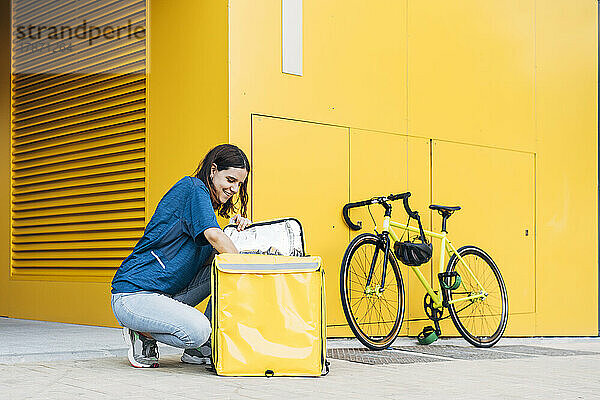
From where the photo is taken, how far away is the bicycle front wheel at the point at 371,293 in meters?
5.41

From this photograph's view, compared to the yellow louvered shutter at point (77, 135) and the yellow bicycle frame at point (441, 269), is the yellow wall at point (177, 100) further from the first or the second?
the yellow bicycle frame at point (441, 269)

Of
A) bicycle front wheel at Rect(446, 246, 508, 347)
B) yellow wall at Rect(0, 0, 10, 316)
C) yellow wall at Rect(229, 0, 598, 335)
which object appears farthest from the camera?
yellow wall at Rect(0, 0, 10, 316)

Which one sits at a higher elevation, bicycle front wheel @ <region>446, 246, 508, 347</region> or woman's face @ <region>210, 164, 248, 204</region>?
woman's face @ <region>210, 164, 248, 204</region>

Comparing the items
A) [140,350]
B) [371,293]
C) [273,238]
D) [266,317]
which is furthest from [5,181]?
[266,317]

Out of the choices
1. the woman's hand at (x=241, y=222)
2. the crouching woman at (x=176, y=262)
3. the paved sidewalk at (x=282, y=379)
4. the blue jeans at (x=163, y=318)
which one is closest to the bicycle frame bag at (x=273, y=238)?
the woman's hand at (x=241, y=222)

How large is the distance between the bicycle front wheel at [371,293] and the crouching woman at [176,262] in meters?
1.36

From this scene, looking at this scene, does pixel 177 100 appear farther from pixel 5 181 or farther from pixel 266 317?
pixel 5 181

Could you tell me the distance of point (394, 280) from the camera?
6.31 meters

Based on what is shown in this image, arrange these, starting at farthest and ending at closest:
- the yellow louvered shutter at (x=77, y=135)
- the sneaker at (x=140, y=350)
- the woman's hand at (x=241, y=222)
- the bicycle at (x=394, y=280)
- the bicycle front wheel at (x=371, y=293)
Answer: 1. the yellow louvered shutter at (x=77, y=135)
2. the bicycle at (x=394, y=280)
3. the bicycle front wheel at (x=371, y=293)
4. the woman's hand at (x=241, y=222)
5. the sneaker at (x=140, y=350)

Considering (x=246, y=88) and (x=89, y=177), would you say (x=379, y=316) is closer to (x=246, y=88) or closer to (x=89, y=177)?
(x=246, y=88)

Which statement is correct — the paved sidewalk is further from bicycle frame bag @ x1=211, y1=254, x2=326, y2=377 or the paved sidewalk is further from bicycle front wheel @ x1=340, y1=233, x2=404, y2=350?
bicycle front wheel @ x1=340, y1=233, x2=404, y2=350

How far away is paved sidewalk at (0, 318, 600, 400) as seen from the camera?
345 cm

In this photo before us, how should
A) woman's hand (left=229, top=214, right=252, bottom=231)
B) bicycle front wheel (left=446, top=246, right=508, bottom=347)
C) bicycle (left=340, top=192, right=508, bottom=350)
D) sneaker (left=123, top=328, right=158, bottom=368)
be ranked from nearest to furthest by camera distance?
1. sneaker (left=123, top=328, right=158, bottom=368)
2. woman's hand (left=229, top=214, right=252, bottom=231)
3. bicycle (left=340, top=192, right=508, bottom=350)
4. bicycle front wheel (left=446, top=246, right=508, bottom=347)

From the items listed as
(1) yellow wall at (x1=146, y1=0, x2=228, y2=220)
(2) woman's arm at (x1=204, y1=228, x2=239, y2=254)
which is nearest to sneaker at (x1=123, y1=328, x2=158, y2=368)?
(2) woman's arm at (x1=204, y1=228, x2=239, y2=254)
